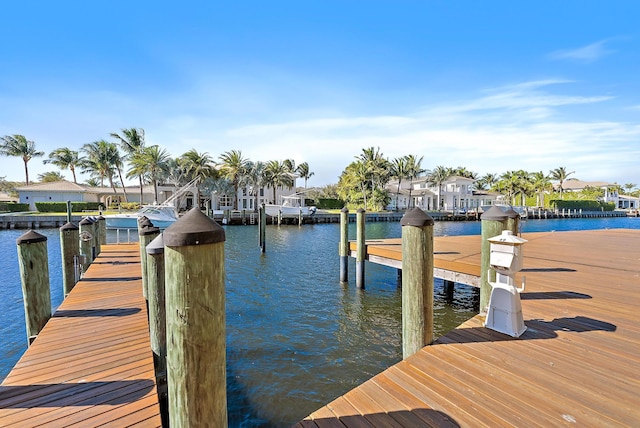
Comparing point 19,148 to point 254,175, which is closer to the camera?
point 254,175

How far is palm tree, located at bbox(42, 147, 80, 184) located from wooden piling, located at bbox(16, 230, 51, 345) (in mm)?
72422

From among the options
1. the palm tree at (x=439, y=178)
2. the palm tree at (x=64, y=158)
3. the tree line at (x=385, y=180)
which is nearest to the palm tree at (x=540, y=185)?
the tree line at (x=385, y=180)

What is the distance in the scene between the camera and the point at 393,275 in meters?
13.5

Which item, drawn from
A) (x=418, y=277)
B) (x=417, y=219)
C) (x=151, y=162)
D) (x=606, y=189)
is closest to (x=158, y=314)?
(x=418, y=277)

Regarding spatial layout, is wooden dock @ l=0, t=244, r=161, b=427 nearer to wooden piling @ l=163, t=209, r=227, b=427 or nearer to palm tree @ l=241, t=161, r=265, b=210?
wooden piling @ l=163, t=209, r=227, b=427

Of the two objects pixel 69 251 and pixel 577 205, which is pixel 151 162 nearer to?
pixel 69 251

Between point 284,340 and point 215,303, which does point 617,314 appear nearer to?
point 215,303

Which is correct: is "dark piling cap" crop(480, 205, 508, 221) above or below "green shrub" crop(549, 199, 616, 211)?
above

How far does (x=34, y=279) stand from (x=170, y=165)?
45.2 m

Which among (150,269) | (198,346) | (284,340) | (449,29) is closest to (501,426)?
(198,346)

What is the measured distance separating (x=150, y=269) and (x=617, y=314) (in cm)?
675

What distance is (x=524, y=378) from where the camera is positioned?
3.04 metres

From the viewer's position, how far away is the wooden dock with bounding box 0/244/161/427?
2.89 metres

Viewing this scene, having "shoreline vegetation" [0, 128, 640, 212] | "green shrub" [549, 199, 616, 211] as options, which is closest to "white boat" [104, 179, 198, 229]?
"shoreline vegetation" [0, 128, 640, 212]
